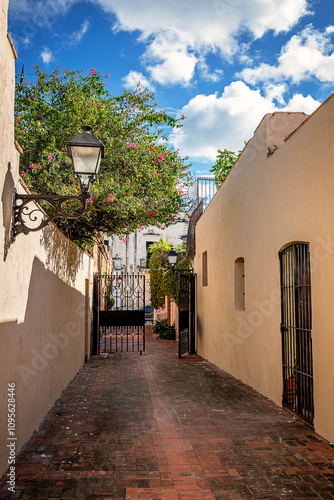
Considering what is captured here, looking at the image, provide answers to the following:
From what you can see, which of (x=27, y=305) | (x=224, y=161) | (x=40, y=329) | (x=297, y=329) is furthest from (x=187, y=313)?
(x=27, y=305)

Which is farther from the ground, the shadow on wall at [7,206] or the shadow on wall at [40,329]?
the shadow on wall at [7,206]

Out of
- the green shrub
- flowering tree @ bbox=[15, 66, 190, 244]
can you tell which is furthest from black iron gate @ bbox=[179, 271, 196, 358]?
the green shrub

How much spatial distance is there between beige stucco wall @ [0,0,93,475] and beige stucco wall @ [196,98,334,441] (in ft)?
11.0

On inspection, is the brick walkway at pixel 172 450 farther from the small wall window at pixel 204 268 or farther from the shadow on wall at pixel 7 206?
the small wall window at pixel 204 268

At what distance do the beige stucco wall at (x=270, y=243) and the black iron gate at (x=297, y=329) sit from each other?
0.58 ft

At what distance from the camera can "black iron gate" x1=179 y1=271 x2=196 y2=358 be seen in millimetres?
12480

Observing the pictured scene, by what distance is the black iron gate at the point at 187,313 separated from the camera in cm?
1248

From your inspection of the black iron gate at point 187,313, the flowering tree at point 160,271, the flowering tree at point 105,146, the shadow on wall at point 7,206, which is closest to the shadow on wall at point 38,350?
the shadow on wall at point 7,206

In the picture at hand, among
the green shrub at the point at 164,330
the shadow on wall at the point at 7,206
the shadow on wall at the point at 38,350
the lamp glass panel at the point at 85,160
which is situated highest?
the lamp glass panel at the point at 85,160

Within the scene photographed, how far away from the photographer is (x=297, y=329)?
18.4ft

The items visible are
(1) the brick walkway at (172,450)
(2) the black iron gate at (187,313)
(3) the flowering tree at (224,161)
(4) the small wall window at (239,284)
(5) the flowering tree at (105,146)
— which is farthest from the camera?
(3) the flowering tree at (224,161)

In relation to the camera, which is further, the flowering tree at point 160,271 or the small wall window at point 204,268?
the flowering tree at point 160,271

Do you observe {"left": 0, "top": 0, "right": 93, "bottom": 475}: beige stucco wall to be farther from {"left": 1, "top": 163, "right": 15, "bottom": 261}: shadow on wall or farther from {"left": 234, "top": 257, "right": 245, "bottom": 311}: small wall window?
{"left": 234, "top": 257, "right": 245, "bottom": 311}: small wall window

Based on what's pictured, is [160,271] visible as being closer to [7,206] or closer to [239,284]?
[239,284]
